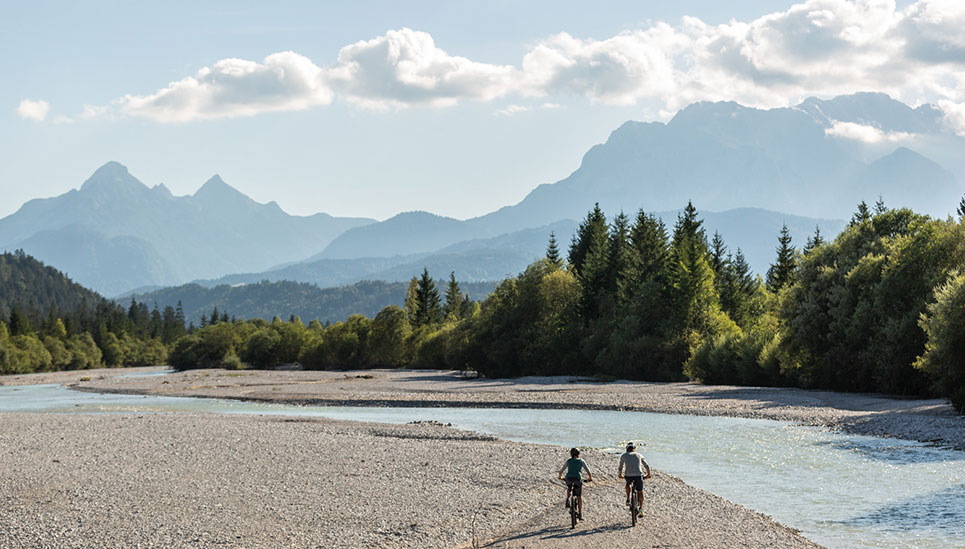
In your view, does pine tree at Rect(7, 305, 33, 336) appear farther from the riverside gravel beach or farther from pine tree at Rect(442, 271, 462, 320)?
the riverside gravel beach

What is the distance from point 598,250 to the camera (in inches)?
3907

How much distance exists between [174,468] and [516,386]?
5111cm

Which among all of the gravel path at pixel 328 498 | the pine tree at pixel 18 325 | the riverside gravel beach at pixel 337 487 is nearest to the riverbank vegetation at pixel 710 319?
the riverside gravel beach at pixel 337 487

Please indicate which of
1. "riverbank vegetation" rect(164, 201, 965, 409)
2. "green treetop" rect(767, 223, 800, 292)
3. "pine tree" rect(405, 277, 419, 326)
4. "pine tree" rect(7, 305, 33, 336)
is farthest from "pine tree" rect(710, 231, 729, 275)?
"pine tree" rect(7, 305, 33, 336)

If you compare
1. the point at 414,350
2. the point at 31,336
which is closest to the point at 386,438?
the point at 414,350

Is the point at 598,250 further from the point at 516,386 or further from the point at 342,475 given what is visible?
the point at 342,475

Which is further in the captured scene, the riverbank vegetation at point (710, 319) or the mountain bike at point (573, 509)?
the riverbank vegetation at point (710, 319)

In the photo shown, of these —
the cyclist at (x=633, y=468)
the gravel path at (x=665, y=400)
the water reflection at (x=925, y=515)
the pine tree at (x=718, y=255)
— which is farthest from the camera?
the pine tree at (x=718, y=255)

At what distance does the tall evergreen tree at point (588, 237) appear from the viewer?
351 ft

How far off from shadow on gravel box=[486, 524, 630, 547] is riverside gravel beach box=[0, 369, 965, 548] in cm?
5

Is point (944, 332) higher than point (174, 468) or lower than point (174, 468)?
higher

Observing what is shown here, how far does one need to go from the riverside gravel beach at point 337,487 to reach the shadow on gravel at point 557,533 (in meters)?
0.05

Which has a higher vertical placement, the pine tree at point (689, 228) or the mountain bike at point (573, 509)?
the pine tree at point (689, 228)

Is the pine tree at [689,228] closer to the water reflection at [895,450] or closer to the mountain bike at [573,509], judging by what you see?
the water reflection at [895,450]
